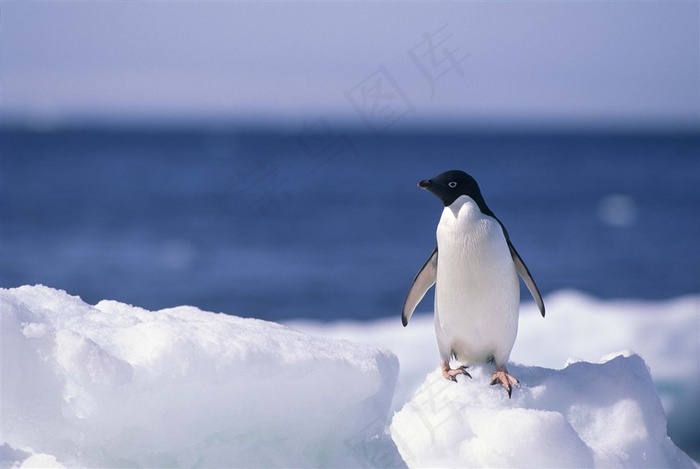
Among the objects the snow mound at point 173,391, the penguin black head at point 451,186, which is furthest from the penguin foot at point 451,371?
the penguin black head at point 451,186

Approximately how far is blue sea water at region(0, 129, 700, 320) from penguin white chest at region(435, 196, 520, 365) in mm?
12646

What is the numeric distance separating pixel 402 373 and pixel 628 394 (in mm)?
3773

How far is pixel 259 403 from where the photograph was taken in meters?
2.82

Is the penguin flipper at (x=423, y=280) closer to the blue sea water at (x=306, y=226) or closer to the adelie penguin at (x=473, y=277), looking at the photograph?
the adelie penguin at (x=473, y=277)

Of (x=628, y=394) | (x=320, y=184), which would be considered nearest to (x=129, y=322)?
(x=628, y=394)

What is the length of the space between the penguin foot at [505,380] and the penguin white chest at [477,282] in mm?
135

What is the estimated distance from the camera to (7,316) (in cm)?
257

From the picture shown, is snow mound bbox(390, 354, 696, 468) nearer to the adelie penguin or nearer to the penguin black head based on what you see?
the adelie penguin

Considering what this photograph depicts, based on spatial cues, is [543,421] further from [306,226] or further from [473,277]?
[306,226]

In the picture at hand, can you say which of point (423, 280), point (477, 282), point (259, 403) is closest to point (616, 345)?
point (423, 280)

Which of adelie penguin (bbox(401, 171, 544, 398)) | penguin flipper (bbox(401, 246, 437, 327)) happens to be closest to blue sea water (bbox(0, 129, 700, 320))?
penguin flipper (bbox(401, 246, 437, 327))

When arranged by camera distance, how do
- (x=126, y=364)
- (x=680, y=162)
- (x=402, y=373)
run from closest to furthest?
(x=126, y=364) < (x=402, y=373) < (x=680, y=162)

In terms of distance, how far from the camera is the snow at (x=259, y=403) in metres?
2.58

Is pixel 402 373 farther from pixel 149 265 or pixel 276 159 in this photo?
pixel 276 159
